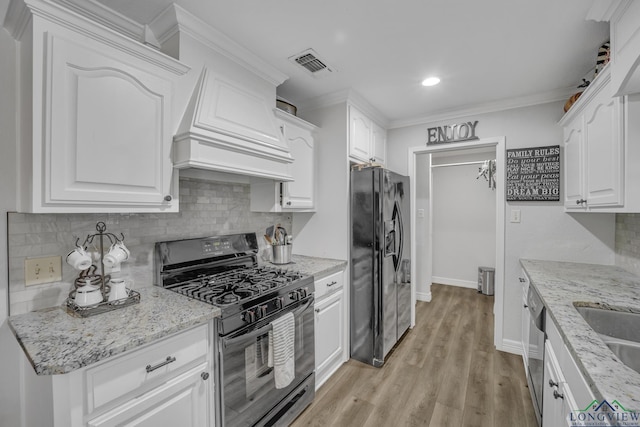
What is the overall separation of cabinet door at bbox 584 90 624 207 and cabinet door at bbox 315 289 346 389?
1810mm

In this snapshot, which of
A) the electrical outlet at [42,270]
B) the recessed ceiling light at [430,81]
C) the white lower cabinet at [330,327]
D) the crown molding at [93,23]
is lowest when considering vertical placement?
the white lower cabinet at [330,327]

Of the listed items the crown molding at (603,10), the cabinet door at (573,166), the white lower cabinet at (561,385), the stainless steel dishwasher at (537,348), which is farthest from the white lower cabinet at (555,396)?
the crown molding at (603,10)

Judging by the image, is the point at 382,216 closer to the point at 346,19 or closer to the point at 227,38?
the point at 346,19

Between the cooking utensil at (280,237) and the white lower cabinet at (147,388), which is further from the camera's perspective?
the cooking utensil at (280,237)

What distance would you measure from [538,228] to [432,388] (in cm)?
167

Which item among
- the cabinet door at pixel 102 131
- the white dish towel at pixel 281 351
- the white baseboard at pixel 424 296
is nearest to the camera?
the cabinet door at pixel 102 131

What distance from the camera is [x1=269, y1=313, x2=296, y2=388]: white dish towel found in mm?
1548

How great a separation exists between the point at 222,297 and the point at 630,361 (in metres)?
1.75

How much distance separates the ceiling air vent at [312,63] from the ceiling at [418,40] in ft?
0.14

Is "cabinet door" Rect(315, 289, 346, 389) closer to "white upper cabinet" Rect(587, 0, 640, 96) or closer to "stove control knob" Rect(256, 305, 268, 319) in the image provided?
"stove control knob" Rect(256, 305, 268, 319)

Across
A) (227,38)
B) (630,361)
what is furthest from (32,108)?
(630,361)

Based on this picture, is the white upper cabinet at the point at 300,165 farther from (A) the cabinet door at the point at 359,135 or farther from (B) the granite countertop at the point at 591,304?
(B) the granite countertop at the point at 591,304

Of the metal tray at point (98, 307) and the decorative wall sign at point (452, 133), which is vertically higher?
the decorative wall sign at point (452, 133)

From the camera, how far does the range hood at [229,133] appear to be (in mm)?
1452
